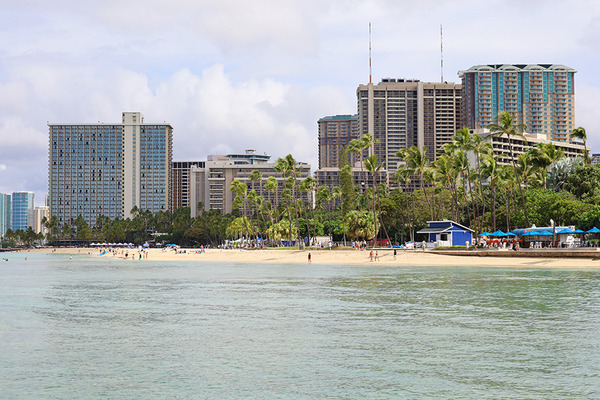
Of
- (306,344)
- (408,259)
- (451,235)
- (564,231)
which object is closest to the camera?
(306,344)


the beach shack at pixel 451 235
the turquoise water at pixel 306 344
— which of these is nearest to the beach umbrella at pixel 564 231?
the beach shack at pixel 451 235

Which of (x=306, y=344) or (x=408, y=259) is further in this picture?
(x=408, y=259)

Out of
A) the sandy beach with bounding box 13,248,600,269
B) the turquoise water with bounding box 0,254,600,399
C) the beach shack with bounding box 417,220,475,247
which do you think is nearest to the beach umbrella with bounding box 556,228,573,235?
A: the sandy beach with bounding box 13,248,600,269

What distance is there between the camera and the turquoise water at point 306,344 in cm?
1800

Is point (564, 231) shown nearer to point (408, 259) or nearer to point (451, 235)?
point (451, 235)

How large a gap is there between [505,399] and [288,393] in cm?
575

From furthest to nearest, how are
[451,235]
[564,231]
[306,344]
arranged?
[451,235] < [564,231] < [306,344]

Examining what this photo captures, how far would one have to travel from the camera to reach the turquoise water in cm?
1800

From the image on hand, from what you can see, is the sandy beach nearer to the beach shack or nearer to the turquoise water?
the beach shack

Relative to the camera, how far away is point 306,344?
24156mm

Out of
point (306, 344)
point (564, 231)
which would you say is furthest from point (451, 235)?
point (306, 344)

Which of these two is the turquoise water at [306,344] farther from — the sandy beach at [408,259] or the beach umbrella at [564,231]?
the beach umbrella at [564,231]

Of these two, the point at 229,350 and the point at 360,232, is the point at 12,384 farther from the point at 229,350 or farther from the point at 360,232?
the point at 360,232

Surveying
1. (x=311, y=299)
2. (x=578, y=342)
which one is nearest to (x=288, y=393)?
(x=578, y=342)
